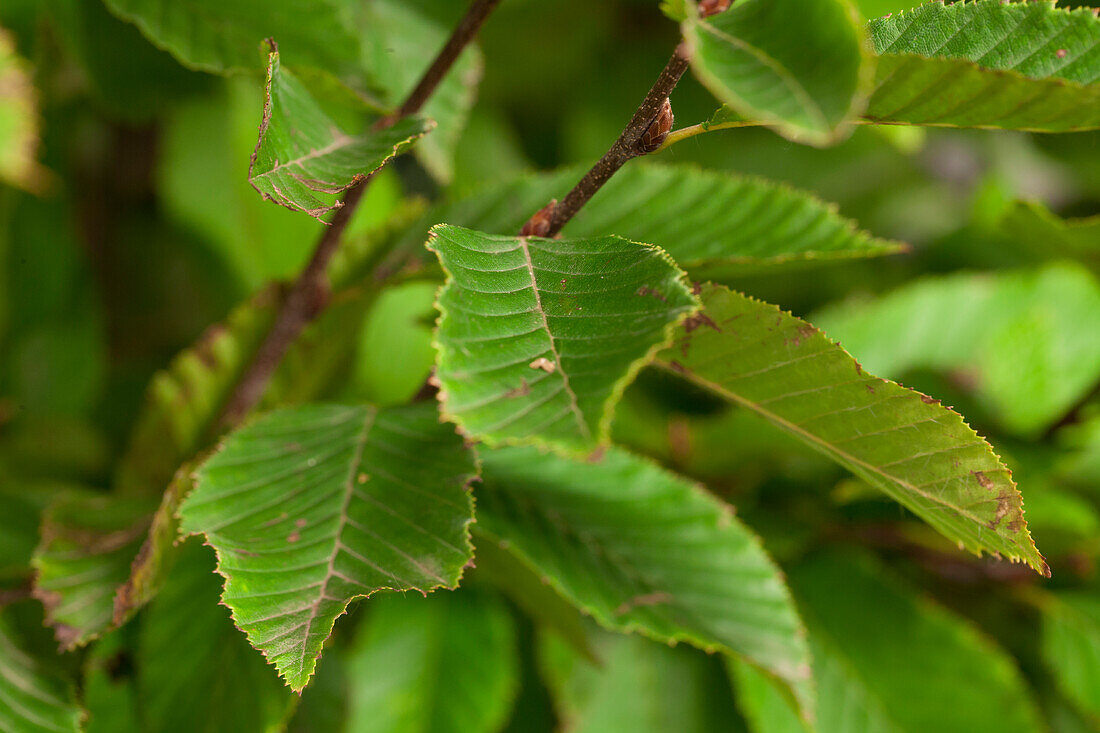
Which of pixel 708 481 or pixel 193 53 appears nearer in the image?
pixel 193 53

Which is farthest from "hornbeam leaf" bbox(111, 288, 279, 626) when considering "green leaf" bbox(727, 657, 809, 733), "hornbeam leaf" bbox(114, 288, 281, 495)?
"green leaf" bbox(727, 657, 809, 733)

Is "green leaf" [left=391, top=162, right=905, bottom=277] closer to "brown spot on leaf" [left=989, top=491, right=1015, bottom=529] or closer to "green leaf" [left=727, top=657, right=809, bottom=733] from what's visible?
"brown spot on leaf" [left=989, top=491, right=1015, bottom=529]

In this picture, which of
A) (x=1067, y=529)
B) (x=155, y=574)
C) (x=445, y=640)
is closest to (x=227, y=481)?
(x=155, y=574)

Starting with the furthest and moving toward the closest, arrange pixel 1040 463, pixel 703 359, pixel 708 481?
pixel 708 481, pixel 1040 463, pixel 703 359

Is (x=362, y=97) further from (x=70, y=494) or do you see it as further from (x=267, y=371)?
(x=70, y=494)

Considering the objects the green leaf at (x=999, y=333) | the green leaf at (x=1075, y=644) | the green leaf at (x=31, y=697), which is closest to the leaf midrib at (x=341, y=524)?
the green leaf at (x=31, y=697)

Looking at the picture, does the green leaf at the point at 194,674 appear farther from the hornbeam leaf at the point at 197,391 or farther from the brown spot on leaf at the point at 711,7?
the brown spot on leaf at the point at 711,7

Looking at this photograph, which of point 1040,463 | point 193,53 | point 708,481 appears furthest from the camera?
point 708,481
